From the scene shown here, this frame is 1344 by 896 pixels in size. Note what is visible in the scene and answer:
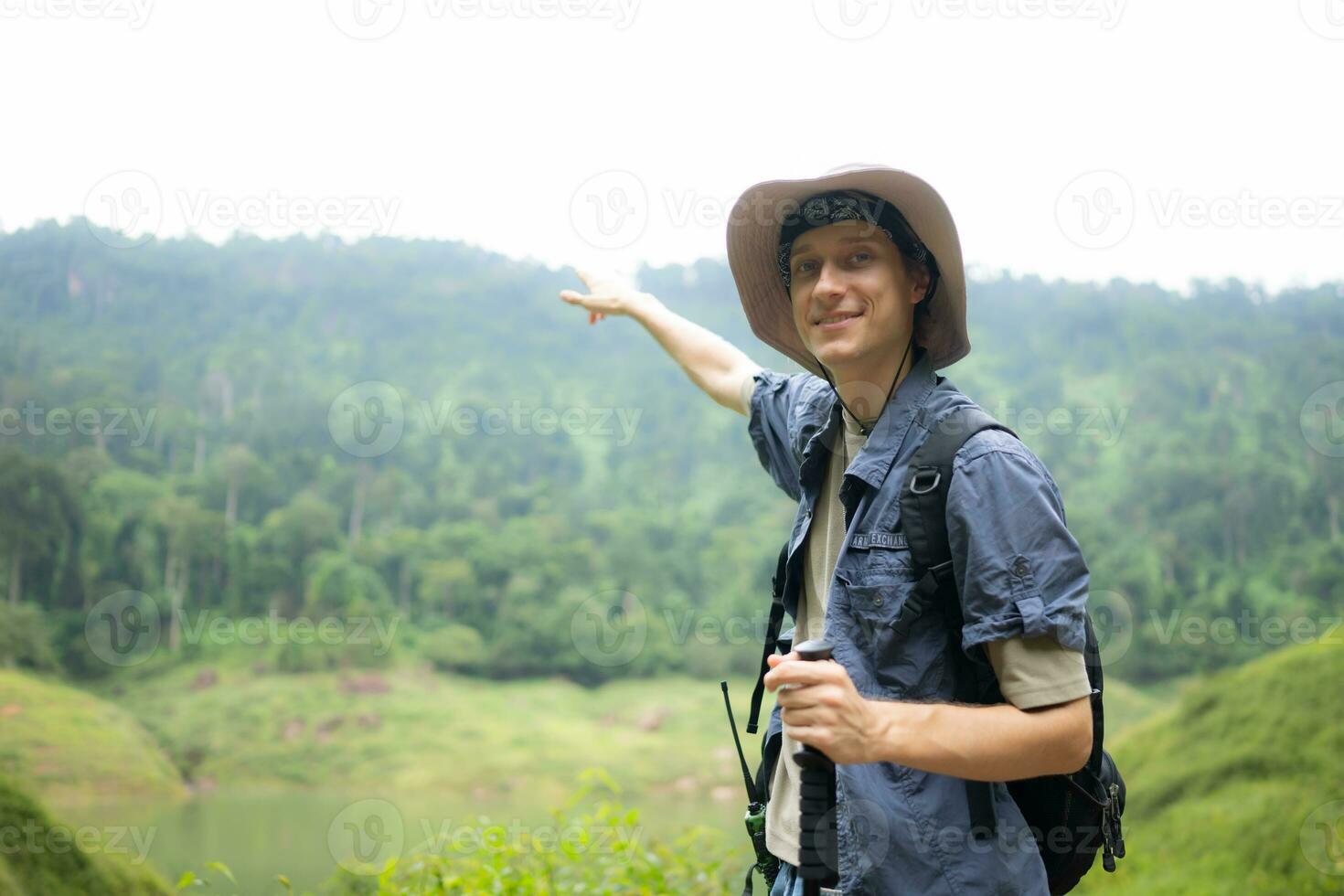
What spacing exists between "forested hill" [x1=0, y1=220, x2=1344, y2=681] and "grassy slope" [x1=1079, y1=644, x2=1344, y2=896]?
223 centimetres

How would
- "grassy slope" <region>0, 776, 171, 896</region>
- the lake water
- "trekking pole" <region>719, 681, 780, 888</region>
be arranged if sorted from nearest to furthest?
"trekking pole" <region>719, 681, 780, 888</region>
"grassy slope" <region>0, 776, 171, 896</region>
the lake water

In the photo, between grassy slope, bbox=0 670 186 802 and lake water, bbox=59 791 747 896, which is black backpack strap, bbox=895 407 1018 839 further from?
grassy slope, bbox=0 670 186 802

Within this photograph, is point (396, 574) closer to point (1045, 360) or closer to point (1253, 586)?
point (1045, 360)

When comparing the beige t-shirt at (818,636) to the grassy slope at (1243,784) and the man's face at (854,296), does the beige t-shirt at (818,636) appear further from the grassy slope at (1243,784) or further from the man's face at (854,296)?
the grassy slope at (1243,784)

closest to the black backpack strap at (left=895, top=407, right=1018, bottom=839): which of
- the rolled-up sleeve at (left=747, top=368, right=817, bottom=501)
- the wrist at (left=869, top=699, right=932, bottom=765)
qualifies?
the wrist at (left=869, top=699, right=932, bottom=765)

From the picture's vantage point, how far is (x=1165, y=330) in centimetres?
790

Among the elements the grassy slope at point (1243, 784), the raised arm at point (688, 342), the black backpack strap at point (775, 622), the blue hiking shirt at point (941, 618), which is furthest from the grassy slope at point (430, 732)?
the blue hiking shirt at point (941, 618)

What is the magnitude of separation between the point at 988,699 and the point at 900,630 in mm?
104

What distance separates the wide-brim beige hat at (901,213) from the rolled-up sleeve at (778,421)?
0.17 ft

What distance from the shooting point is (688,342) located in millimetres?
1654

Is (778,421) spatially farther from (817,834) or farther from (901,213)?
(817,834)

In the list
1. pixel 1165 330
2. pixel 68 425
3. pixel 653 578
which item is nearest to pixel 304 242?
pixel 68 425

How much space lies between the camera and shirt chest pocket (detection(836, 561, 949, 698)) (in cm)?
95

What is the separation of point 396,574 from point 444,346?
208cm
